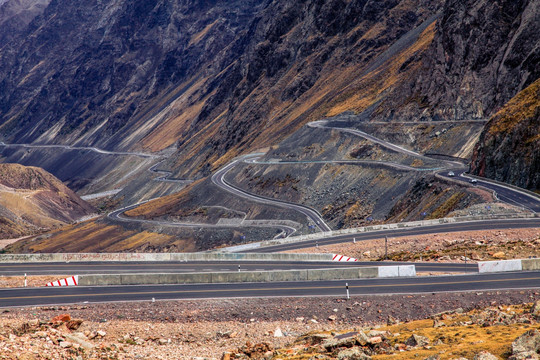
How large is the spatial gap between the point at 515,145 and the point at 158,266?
110 feet

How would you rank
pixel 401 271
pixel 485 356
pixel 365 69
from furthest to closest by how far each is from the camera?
1. pixel 365 69
2. pixel 401 271
3. pixel 485 356

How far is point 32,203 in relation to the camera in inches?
5064

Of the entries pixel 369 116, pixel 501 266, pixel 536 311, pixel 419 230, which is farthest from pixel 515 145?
pixel 369 116

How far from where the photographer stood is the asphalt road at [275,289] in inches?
1030

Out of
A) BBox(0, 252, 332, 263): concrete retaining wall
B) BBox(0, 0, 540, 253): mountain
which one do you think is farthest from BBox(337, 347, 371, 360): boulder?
BBox(0, 0, 540, 253): mountain

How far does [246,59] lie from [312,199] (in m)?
103

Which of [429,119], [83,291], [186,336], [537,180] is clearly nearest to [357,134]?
[429,119]

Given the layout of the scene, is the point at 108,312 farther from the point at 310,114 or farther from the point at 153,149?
the point at 153,149

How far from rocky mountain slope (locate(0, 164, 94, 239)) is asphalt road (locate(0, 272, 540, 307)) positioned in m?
89.4

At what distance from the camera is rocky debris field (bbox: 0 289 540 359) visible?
16.1 meters

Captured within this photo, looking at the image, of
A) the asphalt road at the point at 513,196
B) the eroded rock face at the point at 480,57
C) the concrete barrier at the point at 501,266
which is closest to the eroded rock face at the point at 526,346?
the concrete barrier at the point at 501,266

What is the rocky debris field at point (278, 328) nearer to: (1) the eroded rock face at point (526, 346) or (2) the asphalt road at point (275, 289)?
(1) the eroded rock face at point (526, 346)

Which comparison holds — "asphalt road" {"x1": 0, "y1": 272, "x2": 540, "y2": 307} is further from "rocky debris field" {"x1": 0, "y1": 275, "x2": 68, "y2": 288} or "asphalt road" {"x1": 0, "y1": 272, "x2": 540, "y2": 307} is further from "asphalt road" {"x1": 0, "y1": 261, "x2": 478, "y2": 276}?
"asphalt road" {"x1": 0, "y1": 261, "x2": 478, "y2": 276}

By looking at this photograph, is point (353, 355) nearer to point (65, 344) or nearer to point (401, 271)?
point (65, 344)
